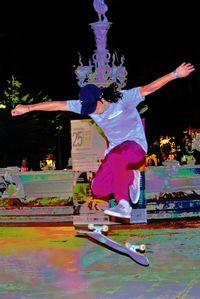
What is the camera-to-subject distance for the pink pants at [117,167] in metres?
6.71

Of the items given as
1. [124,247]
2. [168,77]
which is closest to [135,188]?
[124,247]

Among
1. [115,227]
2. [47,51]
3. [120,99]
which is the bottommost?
[115,227]

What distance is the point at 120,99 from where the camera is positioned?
6.75 meters

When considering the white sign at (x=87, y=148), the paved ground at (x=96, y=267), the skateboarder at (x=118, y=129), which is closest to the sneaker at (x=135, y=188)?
the skateboarder at (x=118, y=129)

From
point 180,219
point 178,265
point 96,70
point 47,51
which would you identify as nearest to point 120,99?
point 178,265

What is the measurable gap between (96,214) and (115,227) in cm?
115

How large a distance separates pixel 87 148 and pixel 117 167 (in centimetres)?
801

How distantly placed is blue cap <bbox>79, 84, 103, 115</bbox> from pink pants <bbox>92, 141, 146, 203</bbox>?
Answer: 48 centimetres

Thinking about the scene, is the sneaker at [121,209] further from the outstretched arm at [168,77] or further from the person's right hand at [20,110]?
the person's right hand at [20,110]

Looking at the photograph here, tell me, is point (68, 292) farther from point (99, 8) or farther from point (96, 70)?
point (96, 70)

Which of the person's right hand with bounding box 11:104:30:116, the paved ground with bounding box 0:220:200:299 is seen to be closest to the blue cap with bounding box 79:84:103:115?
the person's right hand with bounding box 11:104:30:116

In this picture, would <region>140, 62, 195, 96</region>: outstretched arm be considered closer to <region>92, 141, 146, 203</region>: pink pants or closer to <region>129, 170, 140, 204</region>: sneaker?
<region>92, 141, 146, 203</region>: pink pants

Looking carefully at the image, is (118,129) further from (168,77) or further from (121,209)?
(121,209)

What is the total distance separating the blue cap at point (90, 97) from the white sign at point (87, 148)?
782cm
